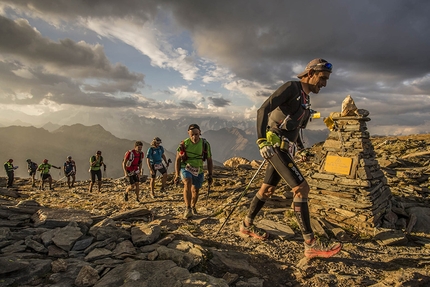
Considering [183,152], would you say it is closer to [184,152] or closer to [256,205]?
[184,152]

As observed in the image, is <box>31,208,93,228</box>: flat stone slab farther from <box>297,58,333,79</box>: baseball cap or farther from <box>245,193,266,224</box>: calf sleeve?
<box>297,58,333,79</box>: baseball cap

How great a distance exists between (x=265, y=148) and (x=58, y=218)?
5119 mm

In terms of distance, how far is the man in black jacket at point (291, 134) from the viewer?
4668mm

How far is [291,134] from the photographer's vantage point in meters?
5.28

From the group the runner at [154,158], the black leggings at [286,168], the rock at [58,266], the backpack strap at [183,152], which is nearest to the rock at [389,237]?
the black leggings at [286,168]

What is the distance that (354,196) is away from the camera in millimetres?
6836

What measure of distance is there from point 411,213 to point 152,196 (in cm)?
1156

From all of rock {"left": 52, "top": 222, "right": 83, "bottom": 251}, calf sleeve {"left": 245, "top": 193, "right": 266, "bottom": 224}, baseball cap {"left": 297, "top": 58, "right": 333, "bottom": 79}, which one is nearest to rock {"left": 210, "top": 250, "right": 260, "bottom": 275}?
calf sleeve {"left": 245, "top": 193, "right": 266, "bottom": 224}

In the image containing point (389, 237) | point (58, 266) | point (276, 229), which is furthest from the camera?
A: point (276, 229)

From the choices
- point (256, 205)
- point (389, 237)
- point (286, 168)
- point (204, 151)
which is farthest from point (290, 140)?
point (204, 151)

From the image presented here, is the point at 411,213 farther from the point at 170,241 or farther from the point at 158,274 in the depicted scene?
the point at 158,274

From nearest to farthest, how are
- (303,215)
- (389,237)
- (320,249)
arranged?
(320,249), (303,215), (389,237)

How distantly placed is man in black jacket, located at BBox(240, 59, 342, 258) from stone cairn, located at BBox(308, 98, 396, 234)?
1.93 meters

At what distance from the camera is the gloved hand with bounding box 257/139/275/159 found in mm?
4520
